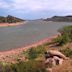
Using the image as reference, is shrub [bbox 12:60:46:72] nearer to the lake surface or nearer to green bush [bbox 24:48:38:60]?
green bush [bbox 24:48:38:60]

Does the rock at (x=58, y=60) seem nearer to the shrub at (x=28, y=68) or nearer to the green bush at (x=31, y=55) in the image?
the shrub at (x=28, y=68)

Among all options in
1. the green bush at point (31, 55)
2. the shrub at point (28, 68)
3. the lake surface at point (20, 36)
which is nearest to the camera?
the shrub at point (28, 68)

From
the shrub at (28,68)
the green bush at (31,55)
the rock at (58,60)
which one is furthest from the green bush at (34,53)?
the shrub at (28,68)

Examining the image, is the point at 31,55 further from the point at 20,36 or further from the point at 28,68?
the point at 20,36

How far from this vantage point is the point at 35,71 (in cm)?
1344

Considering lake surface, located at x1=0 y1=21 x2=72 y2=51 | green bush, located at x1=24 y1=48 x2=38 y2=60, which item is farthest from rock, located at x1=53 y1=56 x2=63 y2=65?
lake surface, located at x1=0 y1=21 x2=72 y2=51

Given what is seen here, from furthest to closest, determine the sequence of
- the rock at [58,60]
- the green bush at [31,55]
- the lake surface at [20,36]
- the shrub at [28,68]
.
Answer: the lake surface at [20,36] < the green bush at [31,55] < the rock at [58,60] < the shrub at [28,68]

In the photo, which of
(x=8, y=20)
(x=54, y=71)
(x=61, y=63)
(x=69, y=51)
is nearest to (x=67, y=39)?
Answer: (x=69, y=51)

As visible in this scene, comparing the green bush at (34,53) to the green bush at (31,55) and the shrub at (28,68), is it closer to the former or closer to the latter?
the green bush at (31,55)

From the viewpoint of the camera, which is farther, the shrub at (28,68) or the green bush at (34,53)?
the green bush at (34,53)

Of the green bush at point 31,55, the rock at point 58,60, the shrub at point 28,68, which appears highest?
the shrub at point 28,68

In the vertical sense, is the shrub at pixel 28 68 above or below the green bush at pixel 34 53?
above

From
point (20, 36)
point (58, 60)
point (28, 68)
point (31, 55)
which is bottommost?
point (20, 36)

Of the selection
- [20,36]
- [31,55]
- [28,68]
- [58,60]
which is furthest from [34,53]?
[20,36]
